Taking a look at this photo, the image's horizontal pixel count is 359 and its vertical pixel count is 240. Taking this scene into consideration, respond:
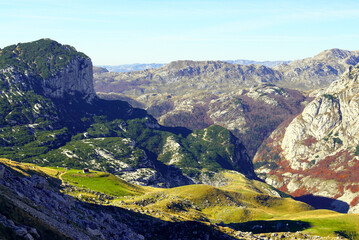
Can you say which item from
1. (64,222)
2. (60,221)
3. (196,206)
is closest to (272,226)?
(196,206)

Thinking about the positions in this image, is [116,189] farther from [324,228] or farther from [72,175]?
[324,228]

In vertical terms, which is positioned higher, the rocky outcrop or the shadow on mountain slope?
the rocky outcrop

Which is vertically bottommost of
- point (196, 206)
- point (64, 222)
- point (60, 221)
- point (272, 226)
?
point (272, 226)

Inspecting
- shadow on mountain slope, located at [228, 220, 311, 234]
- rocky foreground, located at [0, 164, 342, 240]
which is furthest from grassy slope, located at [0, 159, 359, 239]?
rocky foreground, located at [0, 164, 342, 240]

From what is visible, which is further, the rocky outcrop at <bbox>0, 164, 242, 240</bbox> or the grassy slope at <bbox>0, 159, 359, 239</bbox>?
the grassy slope at <bbox>0, 159, 359, 239</bbox>

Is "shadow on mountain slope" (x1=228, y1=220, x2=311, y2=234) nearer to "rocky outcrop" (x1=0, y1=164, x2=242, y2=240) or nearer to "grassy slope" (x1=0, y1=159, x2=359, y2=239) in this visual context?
"grassy slope" (x1=0, y1=159, x2=359, y2=239)

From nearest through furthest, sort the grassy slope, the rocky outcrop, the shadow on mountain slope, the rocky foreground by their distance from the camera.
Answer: the rocky outcrop, the rocky foreground, the grassy slope, the shadow on mountain slope

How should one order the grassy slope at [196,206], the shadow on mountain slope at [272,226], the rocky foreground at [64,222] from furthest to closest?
1. the shadow on mountain slope at [272,226]
2. the grassy slope at [196,206]
3. the rocky foreground at [64,222]

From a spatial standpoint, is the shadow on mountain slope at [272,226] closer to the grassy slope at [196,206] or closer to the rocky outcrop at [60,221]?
the grassy slope at [196,206]

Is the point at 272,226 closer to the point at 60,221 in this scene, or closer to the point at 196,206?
the point at 196,206

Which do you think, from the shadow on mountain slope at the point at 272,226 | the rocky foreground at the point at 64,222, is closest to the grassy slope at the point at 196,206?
the shadow on mountain slope at the point at 272,226

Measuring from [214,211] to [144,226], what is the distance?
75.7 m

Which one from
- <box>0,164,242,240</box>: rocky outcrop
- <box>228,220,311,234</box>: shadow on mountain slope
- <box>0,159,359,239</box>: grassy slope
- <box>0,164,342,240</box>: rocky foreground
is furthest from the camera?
<box>228,220,311,234</box>: shadow on mountain slope

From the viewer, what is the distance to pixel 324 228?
13288 cm
